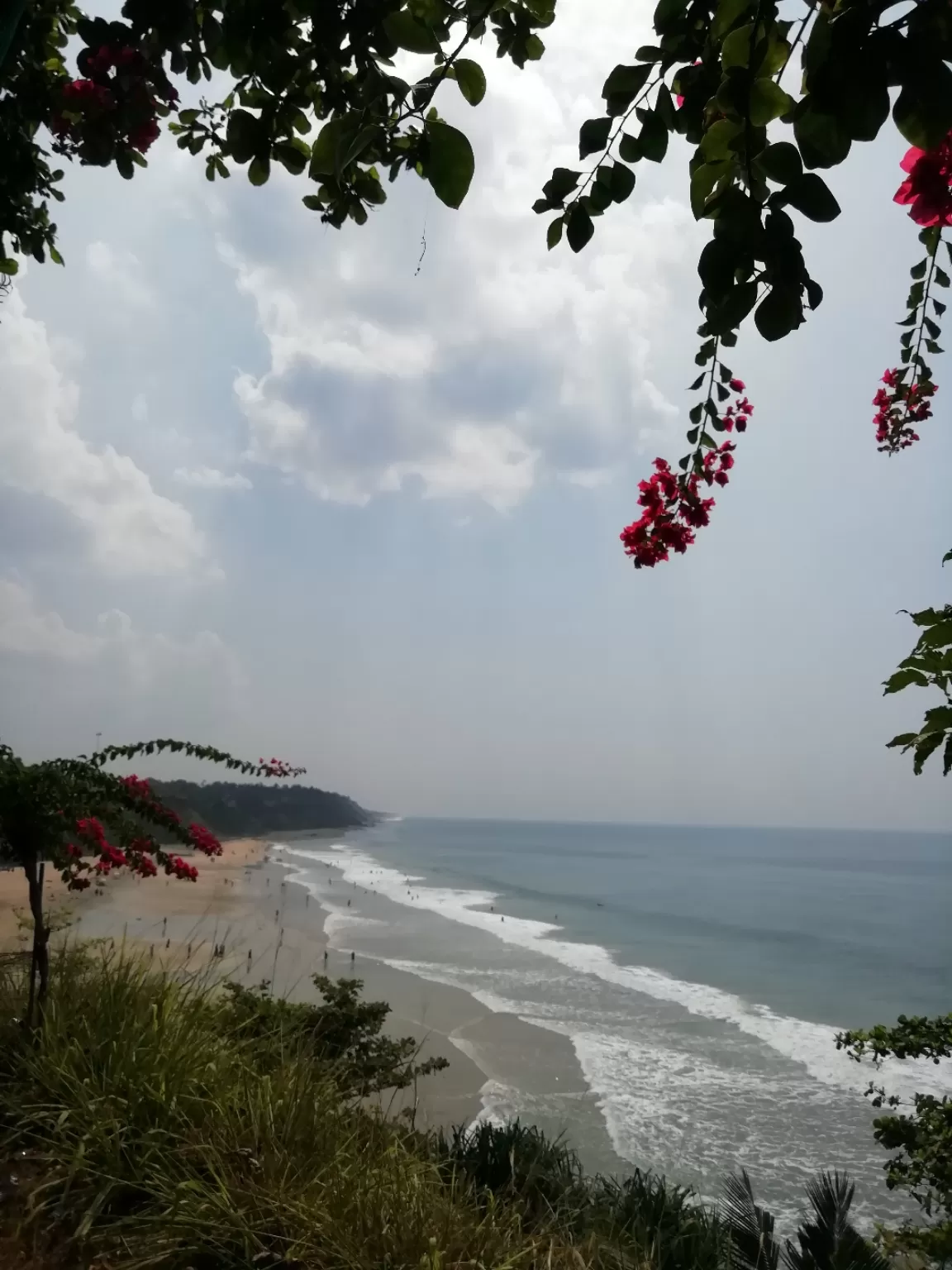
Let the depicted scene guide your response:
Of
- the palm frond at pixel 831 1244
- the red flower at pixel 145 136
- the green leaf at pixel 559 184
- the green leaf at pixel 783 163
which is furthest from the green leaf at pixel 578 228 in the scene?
the palm frond at pixel 831 1244

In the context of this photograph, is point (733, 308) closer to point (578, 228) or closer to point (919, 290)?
point (578, 228)

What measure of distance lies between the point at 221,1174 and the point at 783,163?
3.25 m

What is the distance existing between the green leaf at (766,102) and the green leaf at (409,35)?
14.2 inches

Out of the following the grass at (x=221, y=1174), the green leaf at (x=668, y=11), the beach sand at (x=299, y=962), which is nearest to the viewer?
the green leaf at (x=668, y=11)

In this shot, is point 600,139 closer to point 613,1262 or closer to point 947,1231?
point 613,1262

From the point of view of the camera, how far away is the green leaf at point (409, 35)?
0.91 metres

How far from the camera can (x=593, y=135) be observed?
3.92ft

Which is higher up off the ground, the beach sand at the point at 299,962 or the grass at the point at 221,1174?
the grass at the point at 221,1174

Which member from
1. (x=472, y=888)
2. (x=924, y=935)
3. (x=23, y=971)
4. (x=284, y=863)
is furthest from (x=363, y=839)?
(x=23, y=971)

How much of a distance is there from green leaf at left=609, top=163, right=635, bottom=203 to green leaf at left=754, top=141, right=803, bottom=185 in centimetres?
57

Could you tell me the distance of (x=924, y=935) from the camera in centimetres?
3462

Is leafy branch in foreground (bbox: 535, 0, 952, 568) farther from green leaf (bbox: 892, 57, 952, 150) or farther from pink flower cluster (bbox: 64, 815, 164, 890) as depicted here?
pink flower cluster (bbox: 64, 815, 164, 890)

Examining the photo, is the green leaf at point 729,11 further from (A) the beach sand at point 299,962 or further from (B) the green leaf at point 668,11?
(A) the beach sand at point 299,962

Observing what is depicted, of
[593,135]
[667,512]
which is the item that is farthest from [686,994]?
[593,135]
